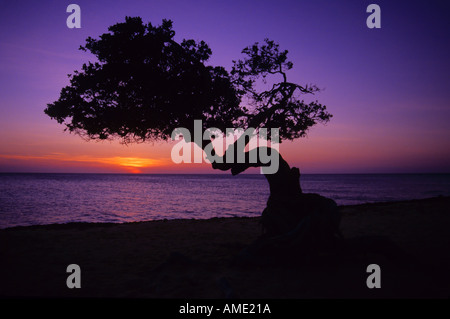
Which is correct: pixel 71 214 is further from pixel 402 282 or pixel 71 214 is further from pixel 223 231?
pixel 402 282

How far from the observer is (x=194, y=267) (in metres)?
7.19

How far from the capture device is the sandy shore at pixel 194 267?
5840 mm

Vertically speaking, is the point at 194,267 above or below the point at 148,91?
below

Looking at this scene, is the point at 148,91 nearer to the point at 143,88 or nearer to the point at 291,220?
the point at 143,88

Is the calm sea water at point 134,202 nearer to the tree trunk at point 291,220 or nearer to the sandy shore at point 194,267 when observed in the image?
the sandy shore at point 194,267

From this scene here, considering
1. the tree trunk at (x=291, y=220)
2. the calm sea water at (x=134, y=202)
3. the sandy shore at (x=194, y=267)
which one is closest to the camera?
the sandy shore at (x=194, y=267)

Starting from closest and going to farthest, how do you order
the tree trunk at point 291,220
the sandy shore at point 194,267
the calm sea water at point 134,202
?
the sandy shore at point 194,267 < the tree trunk at point 291,220 < the calm sea water at point 134,202

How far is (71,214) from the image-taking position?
87.3 ft

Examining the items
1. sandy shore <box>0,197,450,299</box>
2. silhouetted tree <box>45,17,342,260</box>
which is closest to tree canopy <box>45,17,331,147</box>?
silhouetted tree <box>45,17,342,260</box>

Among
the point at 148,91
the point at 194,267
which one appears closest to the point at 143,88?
the point at 148,91

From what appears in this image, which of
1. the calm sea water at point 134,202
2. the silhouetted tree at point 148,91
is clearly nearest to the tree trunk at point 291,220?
the silhouetted tree at point 148,91

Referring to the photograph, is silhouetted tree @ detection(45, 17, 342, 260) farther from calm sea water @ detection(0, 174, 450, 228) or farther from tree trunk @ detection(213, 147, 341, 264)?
calm sea water @ detection(0, 174, 450, 228)

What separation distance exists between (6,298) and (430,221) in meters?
15.6
